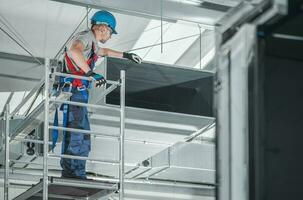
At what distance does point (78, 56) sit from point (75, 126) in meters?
0.53

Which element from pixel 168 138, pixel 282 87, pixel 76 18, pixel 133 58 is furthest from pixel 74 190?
pixel 282 87

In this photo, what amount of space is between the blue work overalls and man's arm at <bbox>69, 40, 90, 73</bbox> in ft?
0.24

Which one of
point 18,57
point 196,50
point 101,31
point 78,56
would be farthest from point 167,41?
point 78,56

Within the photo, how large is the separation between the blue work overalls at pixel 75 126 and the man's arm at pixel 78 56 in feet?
0.24

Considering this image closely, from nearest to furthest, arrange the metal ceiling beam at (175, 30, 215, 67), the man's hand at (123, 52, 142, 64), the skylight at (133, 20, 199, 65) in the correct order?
the man's hand at (123, 52, 142, 64) < the skylight at (133, 20, 199, 65) < the metal ceiling beam at (175, 30, 215, 67)

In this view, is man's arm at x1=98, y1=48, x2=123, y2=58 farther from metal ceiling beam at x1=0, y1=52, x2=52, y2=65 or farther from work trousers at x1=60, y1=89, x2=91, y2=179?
metal ceiling beam at x1=0, y1=52, x2=52, y2=65

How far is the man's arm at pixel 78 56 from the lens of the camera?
527cm

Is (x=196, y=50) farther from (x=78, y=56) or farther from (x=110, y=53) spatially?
(x=78, y=56)

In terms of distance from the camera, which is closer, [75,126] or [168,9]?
[75,126]

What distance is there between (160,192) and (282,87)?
1104cm

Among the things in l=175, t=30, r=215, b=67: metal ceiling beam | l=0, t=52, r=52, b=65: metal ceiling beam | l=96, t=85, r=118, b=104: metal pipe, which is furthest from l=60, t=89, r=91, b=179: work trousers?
l=0, t=52, r=52, b=65: metal ceiling beam

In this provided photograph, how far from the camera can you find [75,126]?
525 cm

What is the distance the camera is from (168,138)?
6.89m

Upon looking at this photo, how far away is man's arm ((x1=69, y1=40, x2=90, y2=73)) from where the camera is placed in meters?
5.27
